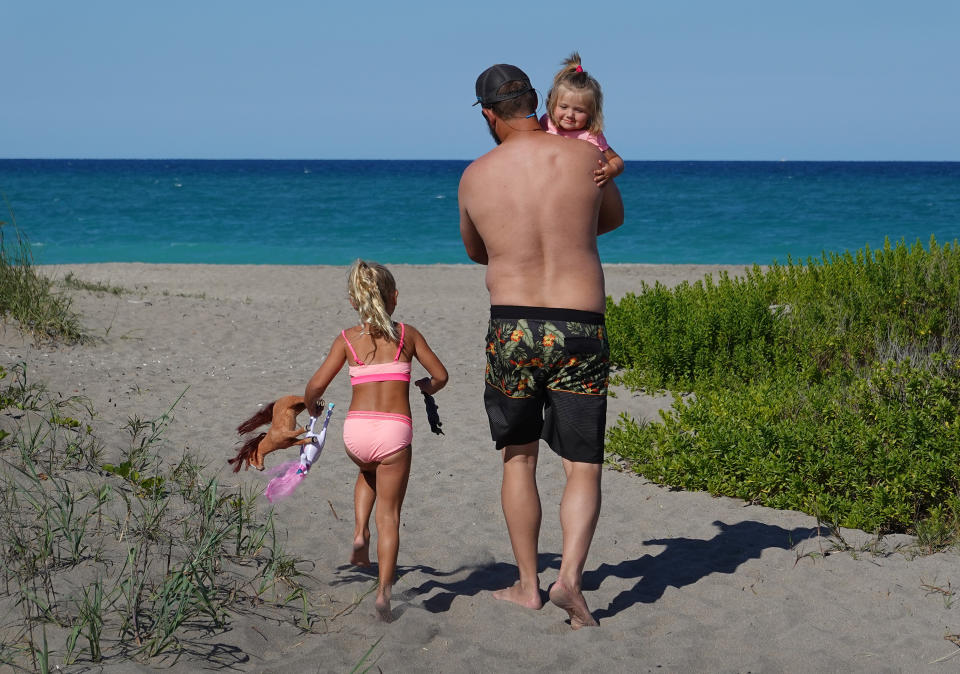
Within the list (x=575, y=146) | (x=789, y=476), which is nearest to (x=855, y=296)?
(x=789, y=476)

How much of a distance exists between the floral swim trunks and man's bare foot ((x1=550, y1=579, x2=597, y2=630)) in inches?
22.3

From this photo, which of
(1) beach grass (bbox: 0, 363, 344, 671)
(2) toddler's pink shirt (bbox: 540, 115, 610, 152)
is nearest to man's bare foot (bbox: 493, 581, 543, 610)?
(1) beach grass (bbox: 0, 363, 344, 671)

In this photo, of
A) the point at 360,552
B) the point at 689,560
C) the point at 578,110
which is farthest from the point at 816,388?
the point at 360,552

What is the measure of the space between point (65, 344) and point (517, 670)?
793cm

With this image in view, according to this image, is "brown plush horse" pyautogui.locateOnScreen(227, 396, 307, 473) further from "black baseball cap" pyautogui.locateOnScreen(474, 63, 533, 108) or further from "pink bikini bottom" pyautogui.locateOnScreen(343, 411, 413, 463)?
"black baseball cap" pyautogui.locateOnScreen(474, 63, 533, 108)

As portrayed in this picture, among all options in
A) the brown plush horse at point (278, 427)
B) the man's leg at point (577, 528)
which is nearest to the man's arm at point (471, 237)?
the man's leg at point (577, 528)

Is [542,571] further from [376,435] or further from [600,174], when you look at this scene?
[600,174]

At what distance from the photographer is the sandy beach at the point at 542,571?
3.71m

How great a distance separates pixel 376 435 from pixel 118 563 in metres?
1.38

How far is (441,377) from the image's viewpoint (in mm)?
4129

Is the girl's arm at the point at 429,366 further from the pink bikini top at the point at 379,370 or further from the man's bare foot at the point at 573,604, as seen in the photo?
the man's bare foot at the point at 573,604

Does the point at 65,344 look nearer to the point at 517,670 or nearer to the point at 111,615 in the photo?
the point at 111,615

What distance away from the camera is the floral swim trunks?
3768 mm

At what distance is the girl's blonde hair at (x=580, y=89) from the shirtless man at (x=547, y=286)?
165 mm
